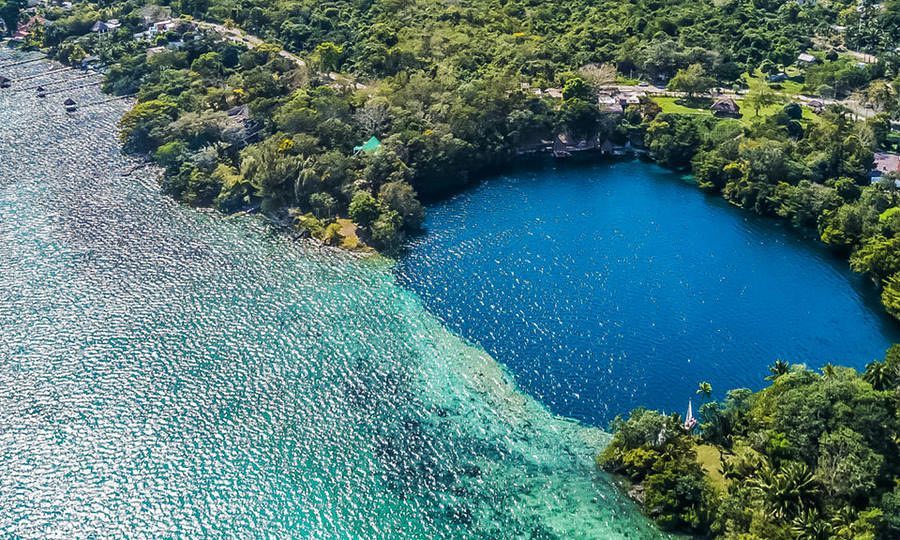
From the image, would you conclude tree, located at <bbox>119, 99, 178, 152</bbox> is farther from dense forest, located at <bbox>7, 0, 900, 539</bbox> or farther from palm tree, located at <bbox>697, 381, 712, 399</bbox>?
palm tree, located at <bbox>697, 381, 712, 399</bbox>

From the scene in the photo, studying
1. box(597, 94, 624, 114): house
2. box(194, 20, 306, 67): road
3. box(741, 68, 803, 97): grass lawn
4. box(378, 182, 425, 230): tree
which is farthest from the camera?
box(194, 20, 306, 67): road

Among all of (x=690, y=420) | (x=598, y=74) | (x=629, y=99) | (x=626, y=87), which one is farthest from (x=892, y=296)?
(x=626, y=87)

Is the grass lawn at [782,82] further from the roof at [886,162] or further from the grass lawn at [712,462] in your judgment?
the grass lawn at [712,462]

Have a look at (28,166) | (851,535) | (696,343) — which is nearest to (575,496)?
(851,535)

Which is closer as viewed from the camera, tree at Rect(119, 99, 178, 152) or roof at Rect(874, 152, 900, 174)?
roof at Rect(874, 152, 900, 174)

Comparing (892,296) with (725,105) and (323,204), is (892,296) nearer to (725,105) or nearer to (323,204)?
(725,105)

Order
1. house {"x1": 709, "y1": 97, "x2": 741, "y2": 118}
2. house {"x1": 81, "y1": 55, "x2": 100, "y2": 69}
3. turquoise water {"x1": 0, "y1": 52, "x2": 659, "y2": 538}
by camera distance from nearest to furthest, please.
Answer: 1. turquoise water {"x1": 0, "y1": 52, "x2": 659, "y2": 538}
2. house {"x1": 709, "y1": 97, "x2": 741, "y2": 118}
3. house {"x1": 81, "y1": 55, "x2": 100, "y2": 69}

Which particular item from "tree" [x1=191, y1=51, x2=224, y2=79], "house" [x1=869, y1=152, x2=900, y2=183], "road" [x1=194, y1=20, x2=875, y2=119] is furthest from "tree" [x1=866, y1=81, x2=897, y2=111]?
"tree" [x1=191, y1=51, x2=224, y2=79]

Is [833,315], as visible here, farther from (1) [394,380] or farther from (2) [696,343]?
(1) [394,380]
